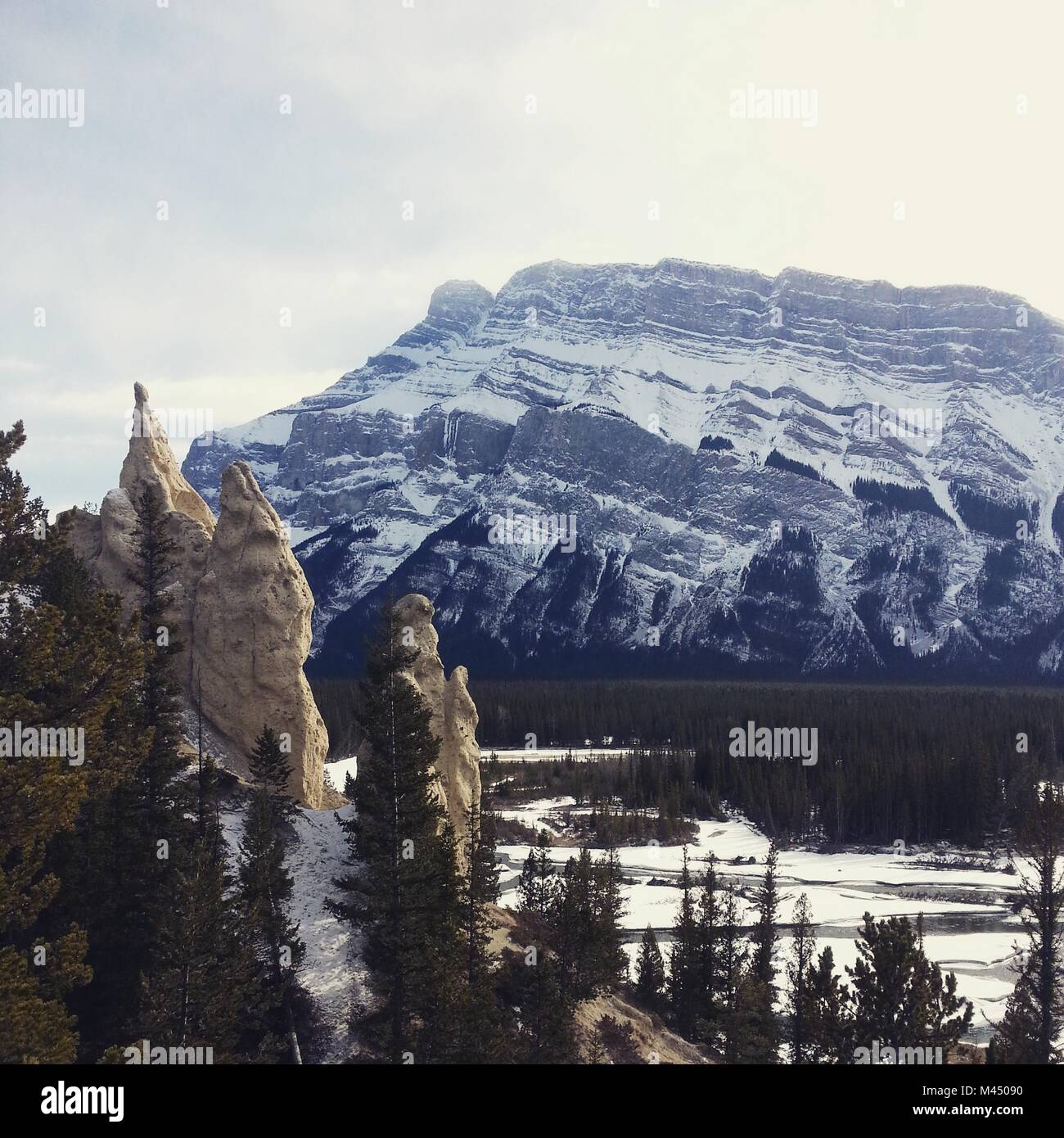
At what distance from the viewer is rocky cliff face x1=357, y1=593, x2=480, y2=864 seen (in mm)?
46250

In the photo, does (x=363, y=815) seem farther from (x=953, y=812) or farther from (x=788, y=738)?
(x=788, y=738)

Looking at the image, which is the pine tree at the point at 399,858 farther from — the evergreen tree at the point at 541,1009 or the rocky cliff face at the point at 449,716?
the rocky cliff face at the point at 449,716

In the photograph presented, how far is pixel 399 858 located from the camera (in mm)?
34781

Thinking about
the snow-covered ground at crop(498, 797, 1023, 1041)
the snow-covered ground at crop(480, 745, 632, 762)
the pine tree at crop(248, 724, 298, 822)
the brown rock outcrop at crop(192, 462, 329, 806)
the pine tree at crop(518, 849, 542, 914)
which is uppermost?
the brown rock outcrop at crop(192, 462, 329, 806)

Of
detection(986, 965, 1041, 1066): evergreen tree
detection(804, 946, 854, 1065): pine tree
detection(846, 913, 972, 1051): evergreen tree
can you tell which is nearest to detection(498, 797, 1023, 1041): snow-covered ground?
detection(986, 965, 1041, 1066): evergreen tree

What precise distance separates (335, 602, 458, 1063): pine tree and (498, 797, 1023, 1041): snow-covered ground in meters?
27.0

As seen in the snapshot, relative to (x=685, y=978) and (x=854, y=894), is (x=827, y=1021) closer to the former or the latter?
(x=685, y=978)

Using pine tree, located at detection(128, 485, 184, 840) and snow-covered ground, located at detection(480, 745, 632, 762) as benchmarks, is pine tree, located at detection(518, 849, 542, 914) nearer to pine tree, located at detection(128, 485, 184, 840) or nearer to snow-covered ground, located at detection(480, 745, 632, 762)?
pine tree, located at detection(128, 485, 184, 840)

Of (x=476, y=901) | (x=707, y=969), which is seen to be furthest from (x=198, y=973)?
(x=707, y=969)

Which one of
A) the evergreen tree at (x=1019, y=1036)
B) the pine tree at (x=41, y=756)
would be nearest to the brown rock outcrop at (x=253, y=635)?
the pine tree at (x=41, y=756)

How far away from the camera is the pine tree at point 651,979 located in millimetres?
49031

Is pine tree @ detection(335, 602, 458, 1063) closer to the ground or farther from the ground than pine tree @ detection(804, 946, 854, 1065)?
farther from the ground

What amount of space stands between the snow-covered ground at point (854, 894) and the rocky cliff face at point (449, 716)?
20.0 meters

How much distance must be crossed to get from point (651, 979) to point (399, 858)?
21.7 metres
